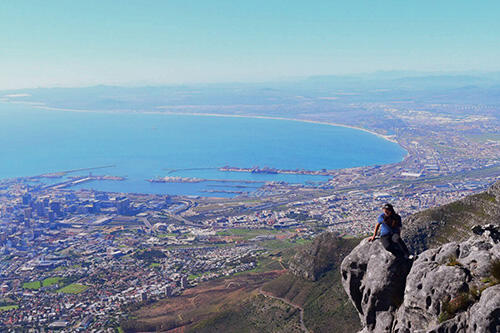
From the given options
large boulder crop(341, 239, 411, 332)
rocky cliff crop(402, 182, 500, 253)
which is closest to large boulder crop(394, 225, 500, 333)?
large boulder crop(341, 239, 411, 332)

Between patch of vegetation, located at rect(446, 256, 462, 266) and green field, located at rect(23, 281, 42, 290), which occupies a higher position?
patch of vegetation, located at rect(446, 256, 462, 266)

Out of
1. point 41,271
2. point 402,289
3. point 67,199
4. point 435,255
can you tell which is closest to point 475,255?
point 435,255

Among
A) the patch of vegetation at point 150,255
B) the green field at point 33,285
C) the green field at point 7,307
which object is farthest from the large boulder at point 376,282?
the patch of vegetation at point 150,255

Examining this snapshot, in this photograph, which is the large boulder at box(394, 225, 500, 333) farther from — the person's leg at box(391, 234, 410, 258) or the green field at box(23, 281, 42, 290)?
the green field at box(23, 281, 42, 290)

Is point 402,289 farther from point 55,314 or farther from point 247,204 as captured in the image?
point 247,204

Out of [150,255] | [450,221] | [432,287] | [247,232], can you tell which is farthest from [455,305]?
[247,232]

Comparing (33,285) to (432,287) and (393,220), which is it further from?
(432,287)
